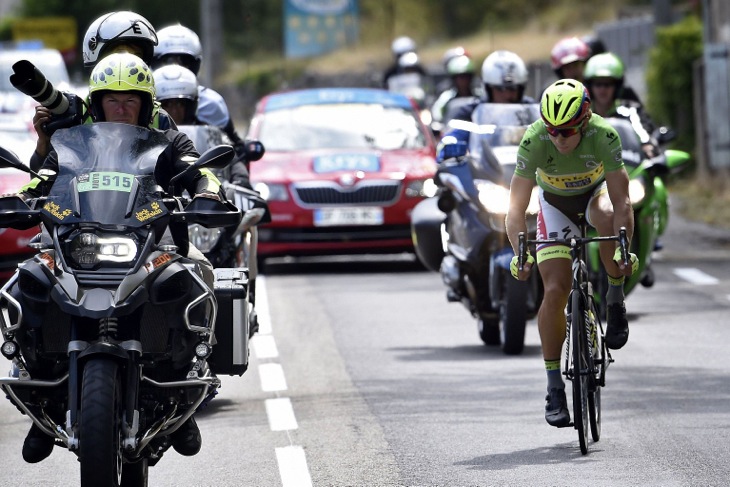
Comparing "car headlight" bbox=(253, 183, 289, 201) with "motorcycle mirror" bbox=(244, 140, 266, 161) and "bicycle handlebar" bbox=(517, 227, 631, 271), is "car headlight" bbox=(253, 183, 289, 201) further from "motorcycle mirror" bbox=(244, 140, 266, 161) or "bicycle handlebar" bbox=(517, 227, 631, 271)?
"bicycle handlebar" bbox=(517, 227, 631, 271)

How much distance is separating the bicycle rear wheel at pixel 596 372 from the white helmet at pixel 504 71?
429cm

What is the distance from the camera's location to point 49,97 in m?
8.51

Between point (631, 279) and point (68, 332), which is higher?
point (68, 332)

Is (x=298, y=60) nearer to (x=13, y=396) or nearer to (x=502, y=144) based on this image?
(x=502, y=144)

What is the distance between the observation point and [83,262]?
721cm

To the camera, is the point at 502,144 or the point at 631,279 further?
the point at 631,279

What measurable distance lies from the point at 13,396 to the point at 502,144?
6.51 meters

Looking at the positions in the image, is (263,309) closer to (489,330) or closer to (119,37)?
(489,330)

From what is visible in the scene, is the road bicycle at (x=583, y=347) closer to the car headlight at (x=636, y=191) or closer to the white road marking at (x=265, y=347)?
the white road marking at (x=265, y=347)

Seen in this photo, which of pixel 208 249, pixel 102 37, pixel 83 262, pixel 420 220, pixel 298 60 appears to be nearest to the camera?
pixel 83 262

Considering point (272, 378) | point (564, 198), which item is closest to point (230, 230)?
A: point (272, 378)

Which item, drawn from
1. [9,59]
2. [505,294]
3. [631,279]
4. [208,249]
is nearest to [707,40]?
[9,59]

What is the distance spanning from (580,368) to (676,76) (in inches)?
815

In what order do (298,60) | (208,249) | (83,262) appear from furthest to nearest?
1. (298,60)
2. (208,249)
3. (83,262)
